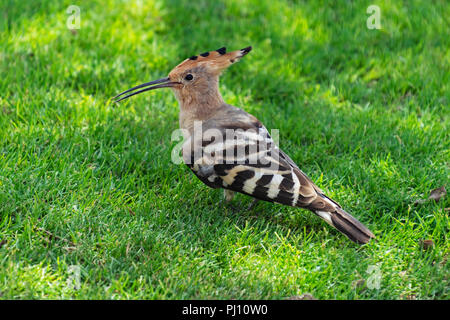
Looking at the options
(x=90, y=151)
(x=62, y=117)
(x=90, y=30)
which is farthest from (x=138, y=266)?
(x=90, y=30)

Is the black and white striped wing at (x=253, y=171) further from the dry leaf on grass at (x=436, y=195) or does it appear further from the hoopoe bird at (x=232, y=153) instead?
the dry leaf on grass at (x=436, y=195)

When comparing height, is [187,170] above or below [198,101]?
below

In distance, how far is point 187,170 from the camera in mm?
3875

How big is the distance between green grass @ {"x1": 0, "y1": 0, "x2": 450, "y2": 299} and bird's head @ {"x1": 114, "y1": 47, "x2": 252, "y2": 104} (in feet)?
1.47

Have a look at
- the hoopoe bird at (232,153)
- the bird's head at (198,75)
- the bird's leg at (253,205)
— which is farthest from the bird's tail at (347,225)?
the bird's head at (198,75)

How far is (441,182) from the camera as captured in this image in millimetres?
3775

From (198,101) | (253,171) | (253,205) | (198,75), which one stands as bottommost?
(253,205)

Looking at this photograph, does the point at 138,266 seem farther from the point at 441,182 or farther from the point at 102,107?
the point at 441,182

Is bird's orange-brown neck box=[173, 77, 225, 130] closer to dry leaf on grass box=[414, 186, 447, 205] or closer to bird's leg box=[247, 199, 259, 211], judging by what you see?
bird's leg box=[247, 199, 259, 211]

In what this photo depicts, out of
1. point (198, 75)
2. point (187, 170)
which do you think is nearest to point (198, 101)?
point (198, 75)

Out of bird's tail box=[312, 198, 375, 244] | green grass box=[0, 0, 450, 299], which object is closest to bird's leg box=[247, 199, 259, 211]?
green grass box=[0, 0, 450, 299]

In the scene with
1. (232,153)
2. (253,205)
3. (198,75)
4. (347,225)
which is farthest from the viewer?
(198,75)

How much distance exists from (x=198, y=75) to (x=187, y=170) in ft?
2.10

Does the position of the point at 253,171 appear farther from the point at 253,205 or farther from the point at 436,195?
the point at 436,195
